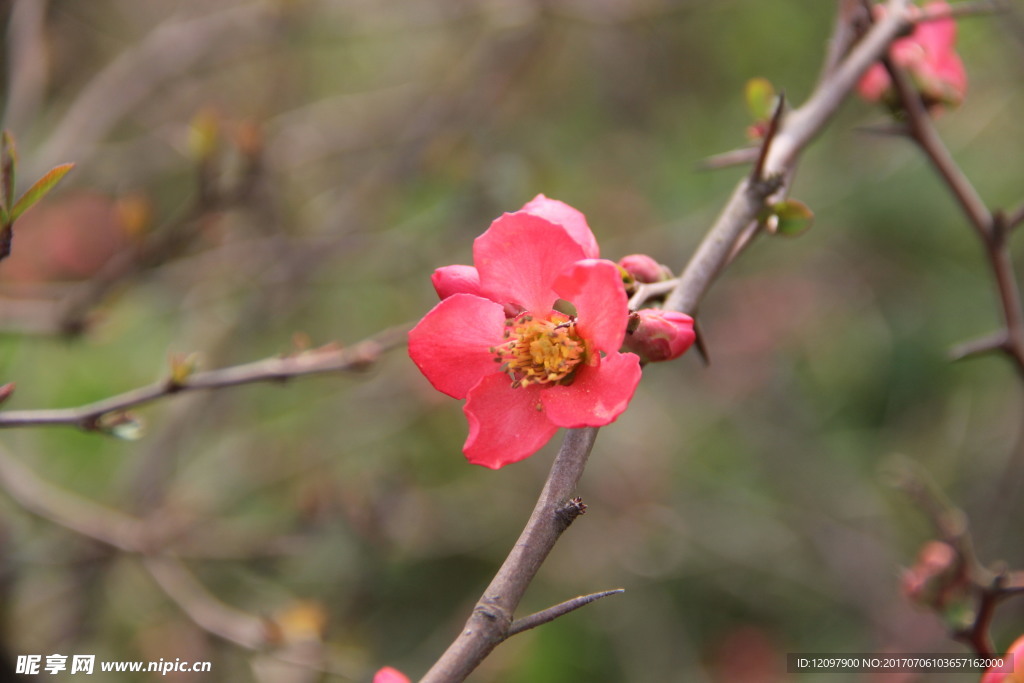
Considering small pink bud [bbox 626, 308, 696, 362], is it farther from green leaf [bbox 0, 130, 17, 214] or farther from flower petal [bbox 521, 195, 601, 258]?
green leaf [bbox 0, 130, 17, 214]

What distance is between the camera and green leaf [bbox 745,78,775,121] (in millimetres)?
1241

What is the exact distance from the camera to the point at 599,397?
82cm

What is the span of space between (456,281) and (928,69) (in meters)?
1.12

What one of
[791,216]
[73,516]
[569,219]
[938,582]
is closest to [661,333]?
[569,219]

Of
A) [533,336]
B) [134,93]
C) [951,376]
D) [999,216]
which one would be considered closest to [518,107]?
[134,93]

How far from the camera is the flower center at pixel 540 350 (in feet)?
3.00

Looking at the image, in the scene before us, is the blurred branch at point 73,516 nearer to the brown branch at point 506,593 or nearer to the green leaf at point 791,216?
the brown branch at point 506,593

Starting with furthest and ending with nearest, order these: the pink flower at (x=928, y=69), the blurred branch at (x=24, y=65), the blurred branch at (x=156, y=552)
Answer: the blurred branch at (x=24, y=65)
the blurred branch at (x=156, y=552)
the pink flower at (x=928, y=69)

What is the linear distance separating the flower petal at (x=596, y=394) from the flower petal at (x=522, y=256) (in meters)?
0.11

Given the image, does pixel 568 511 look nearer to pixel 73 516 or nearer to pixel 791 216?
pixel 791 216

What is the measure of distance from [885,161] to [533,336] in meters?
2.87

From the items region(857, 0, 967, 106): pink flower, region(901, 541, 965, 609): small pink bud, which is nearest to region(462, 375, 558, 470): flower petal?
region(901, 541, 965, 609): small pink bud

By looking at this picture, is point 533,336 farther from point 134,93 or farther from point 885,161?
point 885,161

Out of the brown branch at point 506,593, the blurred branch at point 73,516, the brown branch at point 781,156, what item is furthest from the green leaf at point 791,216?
the blurred branch at point 73,516
